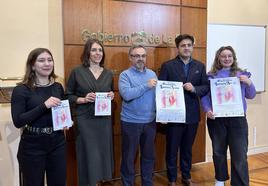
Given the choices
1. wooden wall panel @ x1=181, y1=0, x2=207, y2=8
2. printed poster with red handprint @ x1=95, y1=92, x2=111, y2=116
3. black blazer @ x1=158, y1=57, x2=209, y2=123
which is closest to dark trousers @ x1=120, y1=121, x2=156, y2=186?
printed poster with red handprint @ x1=95, y1=92, x2=111, y2=116

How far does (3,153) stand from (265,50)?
3.75m

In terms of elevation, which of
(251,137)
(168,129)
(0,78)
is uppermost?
(0,78)

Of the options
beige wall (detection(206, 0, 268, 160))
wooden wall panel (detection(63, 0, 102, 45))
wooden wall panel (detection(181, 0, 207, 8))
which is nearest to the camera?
wooden wall panel (detection(63, 0, 102, 45))

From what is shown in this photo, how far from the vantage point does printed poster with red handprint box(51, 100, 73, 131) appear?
6.88 ft

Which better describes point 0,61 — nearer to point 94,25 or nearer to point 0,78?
point 0,78

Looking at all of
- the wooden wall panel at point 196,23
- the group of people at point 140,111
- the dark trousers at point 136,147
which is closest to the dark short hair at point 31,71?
the group of people at point 140,111

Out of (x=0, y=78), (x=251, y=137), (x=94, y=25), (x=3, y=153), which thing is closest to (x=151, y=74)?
(x=94, y=25)

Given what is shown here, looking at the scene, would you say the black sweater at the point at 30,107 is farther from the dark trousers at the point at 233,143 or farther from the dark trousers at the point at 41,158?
the dark trousers at the point at 233,143

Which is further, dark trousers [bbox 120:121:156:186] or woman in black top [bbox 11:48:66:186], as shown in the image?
dark trousers [bbox 120:121:156:186]

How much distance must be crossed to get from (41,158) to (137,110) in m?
0.99

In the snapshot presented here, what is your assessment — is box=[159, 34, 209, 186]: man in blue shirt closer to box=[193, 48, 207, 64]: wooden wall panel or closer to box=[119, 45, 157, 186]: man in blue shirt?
box=[119, 45, 157, 186]: man in blue shirt

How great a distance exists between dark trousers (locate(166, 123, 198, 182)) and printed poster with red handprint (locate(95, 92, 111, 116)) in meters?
0.77

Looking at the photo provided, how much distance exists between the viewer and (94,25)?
3.04 meters

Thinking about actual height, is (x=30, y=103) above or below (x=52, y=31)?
below
